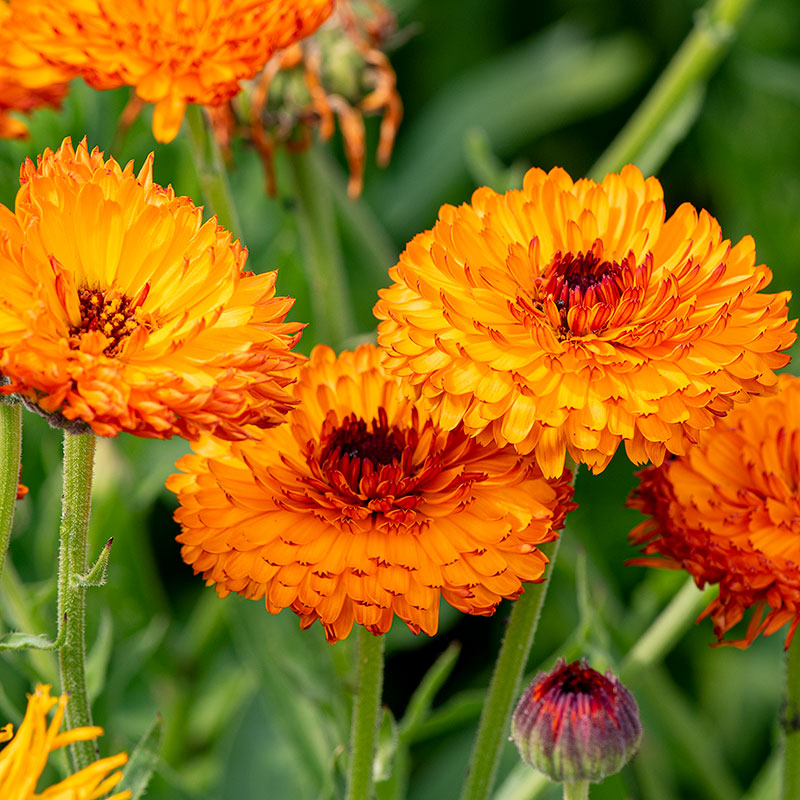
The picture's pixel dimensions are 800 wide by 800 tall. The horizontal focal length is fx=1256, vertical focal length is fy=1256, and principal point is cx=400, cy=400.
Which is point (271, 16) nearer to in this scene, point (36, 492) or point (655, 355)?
point (655, 355)

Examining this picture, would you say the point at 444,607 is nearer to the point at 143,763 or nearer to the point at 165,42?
the point at 143,763

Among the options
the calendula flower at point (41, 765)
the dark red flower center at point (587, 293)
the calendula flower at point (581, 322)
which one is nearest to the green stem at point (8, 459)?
the calendula flower at point (41, 765)

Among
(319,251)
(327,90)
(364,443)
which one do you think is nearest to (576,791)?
(364,443)

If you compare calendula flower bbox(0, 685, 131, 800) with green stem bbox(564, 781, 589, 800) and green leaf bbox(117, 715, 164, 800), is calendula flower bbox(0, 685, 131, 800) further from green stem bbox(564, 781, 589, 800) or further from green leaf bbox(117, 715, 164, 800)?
green stem bbox(564, 781, 589, 800)

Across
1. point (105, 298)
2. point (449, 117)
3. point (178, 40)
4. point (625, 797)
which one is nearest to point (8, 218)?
point (105, 298)

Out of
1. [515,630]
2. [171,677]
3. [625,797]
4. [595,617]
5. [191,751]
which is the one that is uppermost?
[515,630]

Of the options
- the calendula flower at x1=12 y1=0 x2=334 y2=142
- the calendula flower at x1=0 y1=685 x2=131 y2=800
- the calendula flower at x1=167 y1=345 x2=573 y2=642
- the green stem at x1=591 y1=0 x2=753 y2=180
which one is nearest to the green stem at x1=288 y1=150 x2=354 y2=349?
the green stem at x1=591 y1=0 x2=753 y2=180

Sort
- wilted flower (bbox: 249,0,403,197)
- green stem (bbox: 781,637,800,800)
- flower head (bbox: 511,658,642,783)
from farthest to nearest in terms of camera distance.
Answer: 1. wilted flower (bbox: 249,0,403,197)
2. green stem (bbox: 781,637,800,800)
3. flower head (bbox: 511,658,642,783)

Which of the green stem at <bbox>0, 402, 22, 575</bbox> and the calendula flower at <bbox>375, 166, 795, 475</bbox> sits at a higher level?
the calendula flower at <bbox>375, 166, 795, 475</bbox>
